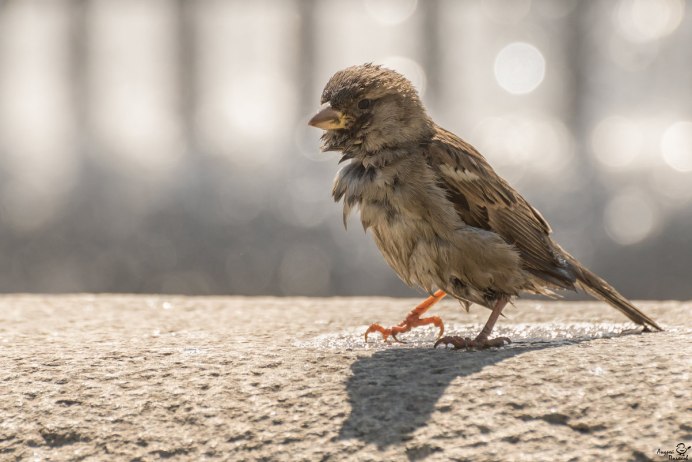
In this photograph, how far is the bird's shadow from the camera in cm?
380

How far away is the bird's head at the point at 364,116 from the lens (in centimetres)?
507

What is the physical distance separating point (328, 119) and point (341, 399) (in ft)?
5.08

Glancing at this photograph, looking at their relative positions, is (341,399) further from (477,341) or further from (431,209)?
(431,209)

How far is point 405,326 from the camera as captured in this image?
530cm

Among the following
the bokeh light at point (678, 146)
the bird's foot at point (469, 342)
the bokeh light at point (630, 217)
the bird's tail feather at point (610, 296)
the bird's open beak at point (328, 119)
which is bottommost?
the bokeh light at point (630, 217)

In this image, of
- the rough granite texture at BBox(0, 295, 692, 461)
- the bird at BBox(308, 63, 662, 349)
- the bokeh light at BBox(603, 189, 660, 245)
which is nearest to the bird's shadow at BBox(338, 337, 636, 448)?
the rough granite texture at BBox(0, 295, 692, 461)

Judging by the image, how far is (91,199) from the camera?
544 inches

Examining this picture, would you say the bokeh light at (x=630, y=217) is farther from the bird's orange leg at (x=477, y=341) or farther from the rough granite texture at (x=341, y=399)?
the bird's orange leg at (x=477, y=341)

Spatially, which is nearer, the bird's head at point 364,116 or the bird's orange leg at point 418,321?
the bird's head at point 364,116

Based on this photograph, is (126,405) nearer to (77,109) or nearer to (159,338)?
(159,338)

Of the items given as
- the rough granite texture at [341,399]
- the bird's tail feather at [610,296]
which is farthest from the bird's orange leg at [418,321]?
the bird's tail feather at [610,296]

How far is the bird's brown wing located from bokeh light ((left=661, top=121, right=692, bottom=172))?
10.5m

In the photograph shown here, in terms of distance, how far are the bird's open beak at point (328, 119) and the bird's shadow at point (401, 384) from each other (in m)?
1.12

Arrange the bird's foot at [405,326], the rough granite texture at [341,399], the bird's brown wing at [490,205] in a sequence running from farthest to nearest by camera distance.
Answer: the bird's foot at [405,326], the bird's brown wing at [490,205], the rough granite texture at [341,399]
